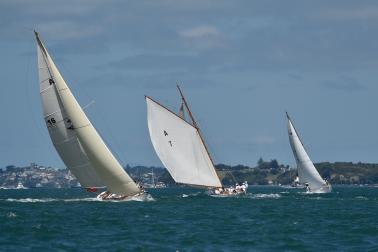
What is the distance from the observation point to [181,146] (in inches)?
4958

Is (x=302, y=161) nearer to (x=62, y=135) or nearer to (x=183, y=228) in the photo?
(x=62, y=135)

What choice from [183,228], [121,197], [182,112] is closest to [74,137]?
[121,197]

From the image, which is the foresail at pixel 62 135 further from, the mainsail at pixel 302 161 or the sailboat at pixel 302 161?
the mainsail at pixel 302 161

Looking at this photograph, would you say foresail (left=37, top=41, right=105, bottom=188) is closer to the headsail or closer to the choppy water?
the choppy water

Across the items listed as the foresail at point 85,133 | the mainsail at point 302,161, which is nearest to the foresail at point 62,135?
the foresail at point 85,133

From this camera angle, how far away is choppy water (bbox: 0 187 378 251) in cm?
6562

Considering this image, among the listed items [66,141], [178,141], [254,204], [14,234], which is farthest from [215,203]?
[14,234]

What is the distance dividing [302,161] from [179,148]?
39.2 metres

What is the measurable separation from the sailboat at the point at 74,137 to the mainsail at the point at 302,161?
55.6m

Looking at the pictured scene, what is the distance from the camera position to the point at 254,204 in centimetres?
11556

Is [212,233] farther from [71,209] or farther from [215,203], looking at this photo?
[215,203]

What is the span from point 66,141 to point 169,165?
985 inches

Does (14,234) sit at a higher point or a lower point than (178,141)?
lower

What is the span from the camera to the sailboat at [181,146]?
402ft
